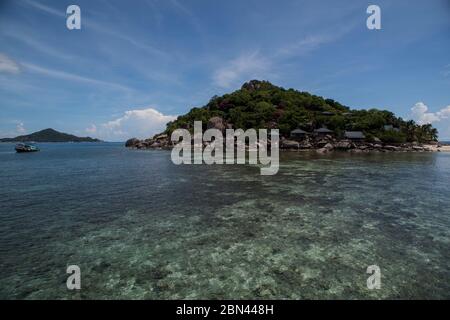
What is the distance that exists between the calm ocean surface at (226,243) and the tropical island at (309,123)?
176 feet

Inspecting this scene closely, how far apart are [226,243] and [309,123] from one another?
8011 cm

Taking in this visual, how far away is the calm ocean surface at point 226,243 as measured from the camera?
7.29 meters

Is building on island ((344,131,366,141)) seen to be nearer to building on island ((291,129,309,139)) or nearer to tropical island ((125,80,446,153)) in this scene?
tropical island ((125,80,446,153))

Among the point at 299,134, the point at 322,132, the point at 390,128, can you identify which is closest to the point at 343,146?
the point at 322,132

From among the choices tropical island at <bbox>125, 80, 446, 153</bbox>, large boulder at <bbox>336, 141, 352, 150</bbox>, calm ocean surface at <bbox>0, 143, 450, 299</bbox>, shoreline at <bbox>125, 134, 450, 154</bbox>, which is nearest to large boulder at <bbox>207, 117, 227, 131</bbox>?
tropical island at <bbox>125, 80, 446, 153</bbox>

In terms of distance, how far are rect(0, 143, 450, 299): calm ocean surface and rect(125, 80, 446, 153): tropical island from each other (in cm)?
5374

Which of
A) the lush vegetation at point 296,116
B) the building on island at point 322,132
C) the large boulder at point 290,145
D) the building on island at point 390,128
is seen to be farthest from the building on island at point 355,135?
the large boulder at point 290,145

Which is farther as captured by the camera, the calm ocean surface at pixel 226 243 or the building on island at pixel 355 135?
the building on island at pixel 355 135

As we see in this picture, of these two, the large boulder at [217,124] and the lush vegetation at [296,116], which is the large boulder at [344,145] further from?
the large boulder at [217,124]

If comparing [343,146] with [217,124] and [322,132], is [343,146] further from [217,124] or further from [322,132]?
[217,124]

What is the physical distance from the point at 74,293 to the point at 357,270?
918cm

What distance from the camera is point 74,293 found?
7.00 metres
